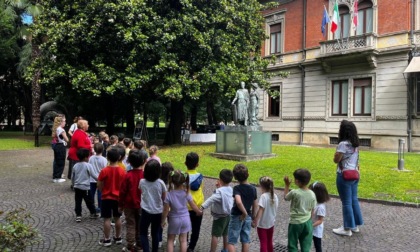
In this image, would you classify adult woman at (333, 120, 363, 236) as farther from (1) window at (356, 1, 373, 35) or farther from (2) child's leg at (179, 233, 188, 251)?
(1) window at (356, 1, 373, 35)

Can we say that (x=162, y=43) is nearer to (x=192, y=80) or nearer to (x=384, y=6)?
(x=192, y=80)

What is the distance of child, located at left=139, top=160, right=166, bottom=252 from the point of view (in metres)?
4.50

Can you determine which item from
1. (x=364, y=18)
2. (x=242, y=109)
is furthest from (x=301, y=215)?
(x=364, y=18)

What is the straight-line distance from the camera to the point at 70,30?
17062 mm

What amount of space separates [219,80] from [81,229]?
1281 cm

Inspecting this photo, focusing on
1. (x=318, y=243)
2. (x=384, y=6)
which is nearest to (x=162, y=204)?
(x=318, y=243)

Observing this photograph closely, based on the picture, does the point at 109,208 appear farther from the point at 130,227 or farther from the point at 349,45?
the point at 349,45

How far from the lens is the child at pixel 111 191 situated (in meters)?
5.18

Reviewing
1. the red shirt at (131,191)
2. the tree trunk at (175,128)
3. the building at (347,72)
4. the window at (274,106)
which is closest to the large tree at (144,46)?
the tree trunk at (175,128)

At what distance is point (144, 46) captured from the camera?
1658cm

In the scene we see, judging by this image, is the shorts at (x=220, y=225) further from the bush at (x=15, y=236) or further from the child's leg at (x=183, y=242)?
the bush at (x=15, y=236)

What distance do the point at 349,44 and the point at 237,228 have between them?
2028 centimetres

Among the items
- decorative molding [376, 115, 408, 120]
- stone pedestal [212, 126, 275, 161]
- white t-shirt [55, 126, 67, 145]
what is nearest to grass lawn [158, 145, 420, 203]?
stone pedestal [212, 126, 275, 161]

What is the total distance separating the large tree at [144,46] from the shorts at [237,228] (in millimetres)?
12741
